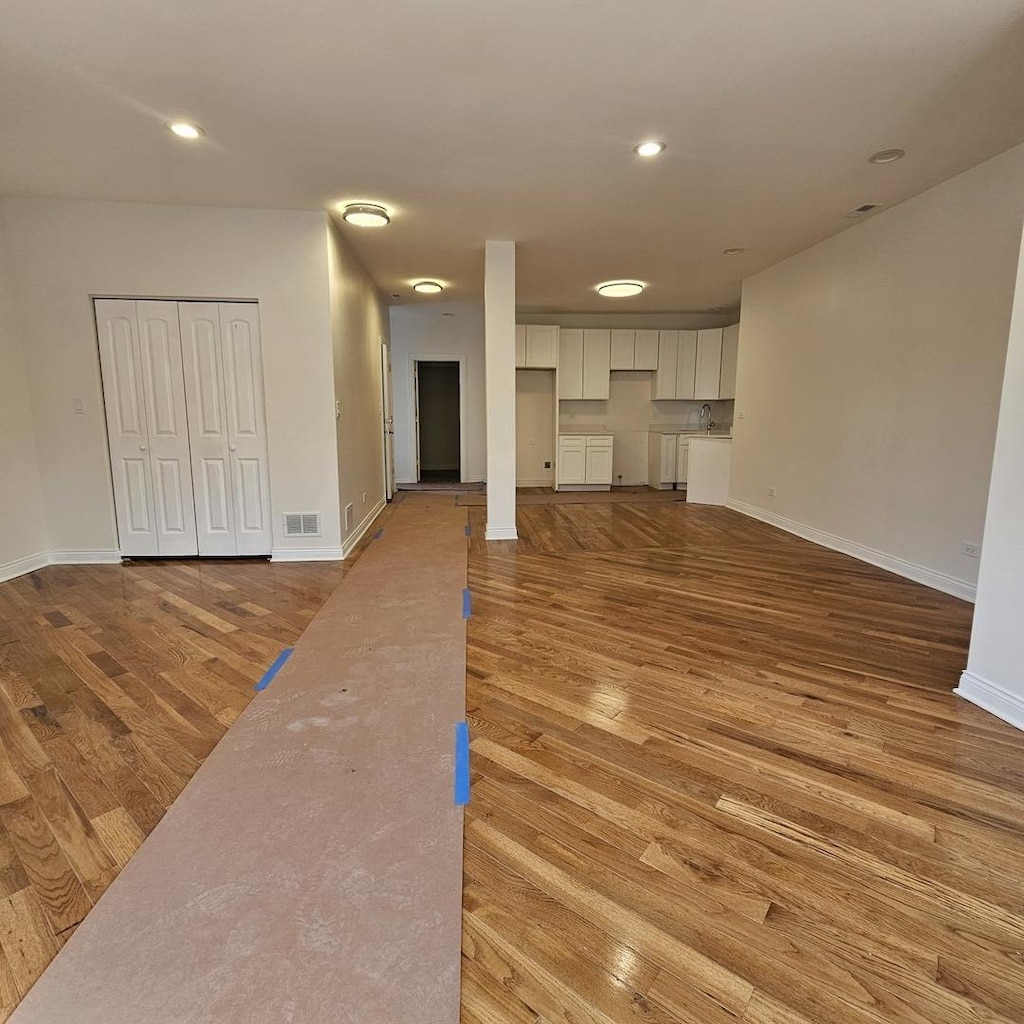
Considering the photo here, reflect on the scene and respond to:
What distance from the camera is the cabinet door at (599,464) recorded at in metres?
8.40

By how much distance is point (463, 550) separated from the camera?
4922mm

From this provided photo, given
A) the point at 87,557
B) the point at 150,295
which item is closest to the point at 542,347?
the point at 150,295

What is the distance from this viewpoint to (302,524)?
4699 millimetres

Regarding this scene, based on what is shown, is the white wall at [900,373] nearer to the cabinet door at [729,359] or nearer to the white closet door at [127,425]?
the cabinet door at [729,359]

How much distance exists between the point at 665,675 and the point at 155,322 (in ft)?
15.1

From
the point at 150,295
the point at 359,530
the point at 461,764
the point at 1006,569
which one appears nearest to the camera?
the point at 461,764

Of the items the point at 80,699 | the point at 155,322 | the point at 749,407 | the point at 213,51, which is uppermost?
A: the point at 213,51

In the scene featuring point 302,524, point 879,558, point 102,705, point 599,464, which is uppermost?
point 599,464

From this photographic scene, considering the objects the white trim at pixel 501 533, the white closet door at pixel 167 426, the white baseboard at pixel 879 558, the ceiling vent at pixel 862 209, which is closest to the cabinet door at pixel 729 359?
the white baseboard at pixel 879 558

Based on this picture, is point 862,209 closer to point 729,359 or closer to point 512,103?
point 512,103

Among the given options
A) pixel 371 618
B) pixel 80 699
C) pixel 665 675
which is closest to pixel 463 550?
pixel 371 618

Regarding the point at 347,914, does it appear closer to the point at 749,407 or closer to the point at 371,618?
the point at 371,618

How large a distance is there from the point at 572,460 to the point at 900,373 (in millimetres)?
4667

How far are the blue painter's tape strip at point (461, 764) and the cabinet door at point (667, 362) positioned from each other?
7333mm
